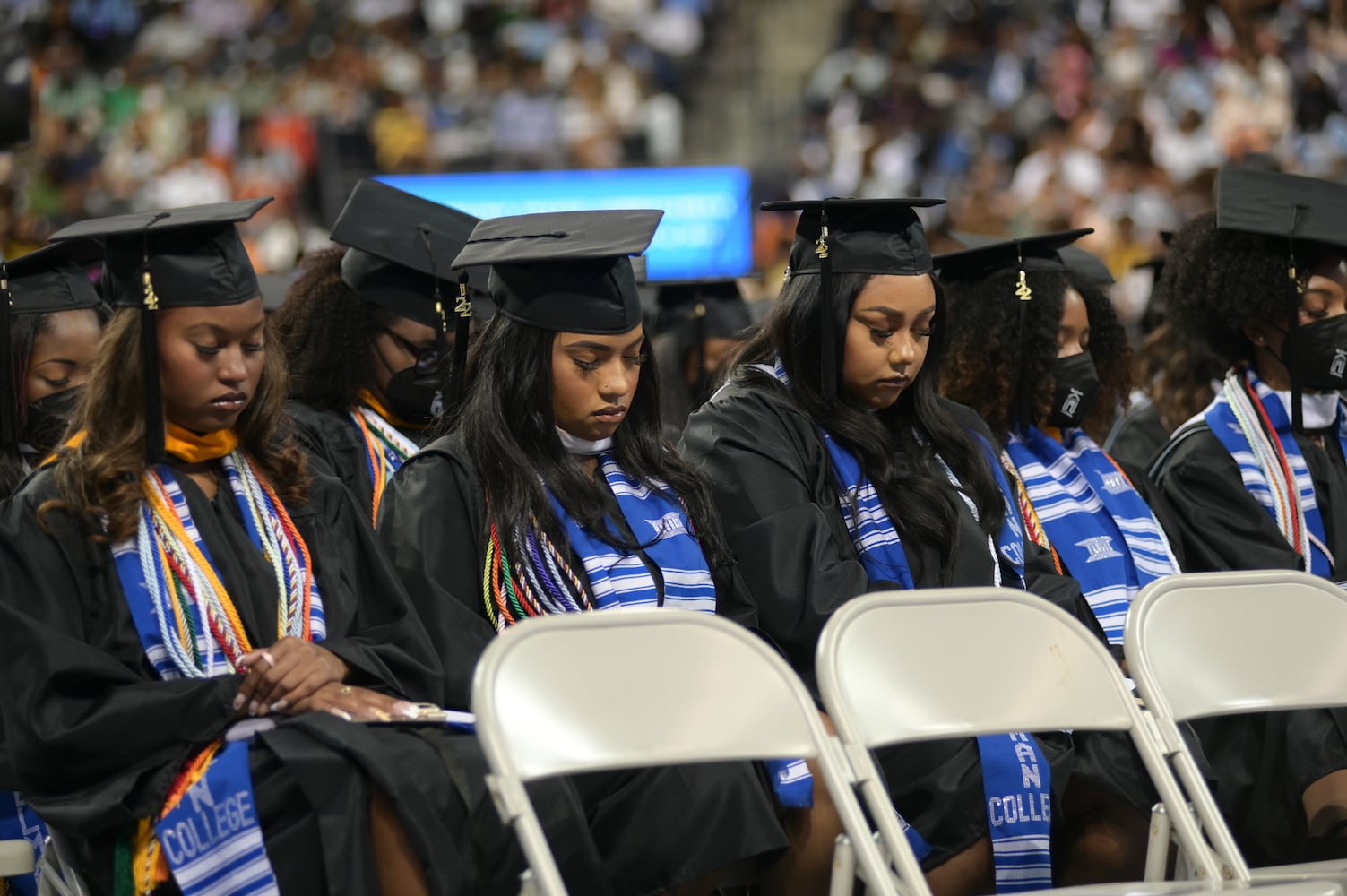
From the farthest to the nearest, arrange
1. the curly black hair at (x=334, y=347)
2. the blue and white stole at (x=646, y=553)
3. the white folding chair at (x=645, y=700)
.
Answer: the curly black hair at (x=334, y=347) → the blue and white stole at (x=646, y=553) → the white folding chair at (x=645, y=700)

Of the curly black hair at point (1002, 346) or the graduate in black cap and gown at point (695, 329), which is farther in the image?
the graduate in black cap and gown at point (695, 329)

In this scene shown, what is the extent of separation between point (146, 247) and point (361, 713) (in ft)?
3.27

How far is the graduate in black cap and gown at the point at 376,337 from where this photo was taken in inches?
176

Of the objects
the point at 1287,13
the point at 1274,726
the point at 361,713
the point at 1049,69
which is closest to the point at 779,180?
the point at 1049,69

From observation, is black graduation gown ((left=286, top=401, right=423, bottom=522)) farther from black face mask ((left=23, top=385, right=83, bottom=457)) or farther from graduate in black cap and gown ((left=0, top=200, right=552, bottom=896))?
graduate in black cap and gown ((left=0, top=200, right=552, bottom=896))

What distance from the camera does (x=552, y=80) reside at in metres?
14.0

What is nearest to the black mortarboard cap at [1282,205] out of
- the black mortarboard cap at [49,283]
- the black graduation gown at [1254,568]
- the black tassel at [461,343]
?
the black graduation gown at [1254,568]

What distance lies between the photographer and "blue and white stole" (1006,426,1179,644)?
4.07m

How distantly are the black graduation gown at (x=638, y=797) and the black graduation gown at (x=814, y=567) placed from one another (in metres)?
0.36

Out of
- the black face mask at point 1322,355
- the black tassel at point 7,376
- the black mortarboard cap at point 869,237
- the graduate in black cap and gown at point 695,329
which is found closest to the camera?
the black tassel at point 7,376

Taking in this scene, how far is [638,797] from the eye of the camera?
299 centimetres

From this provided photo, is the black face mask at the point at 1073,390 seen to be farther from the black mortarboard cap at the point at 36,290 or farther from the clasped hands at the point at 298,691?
the black mortarboard cap at the point at 36,290

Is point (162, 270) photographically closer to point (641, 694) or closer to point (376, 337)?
point (641, 694)

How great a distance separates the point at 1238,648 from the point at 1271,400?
5.32ft
